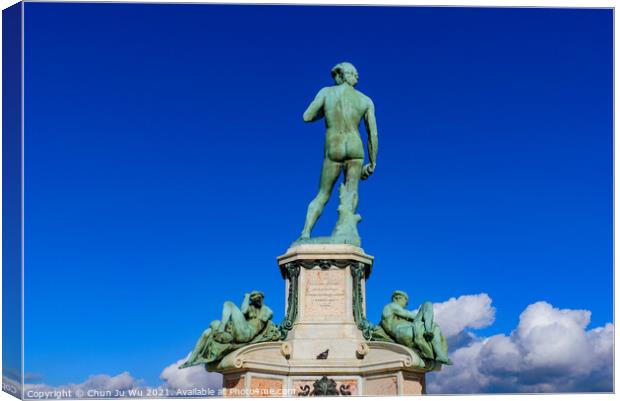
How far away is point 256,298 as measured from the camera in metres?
22.6

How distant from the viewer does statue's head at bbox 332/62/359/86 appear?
23.9 meters

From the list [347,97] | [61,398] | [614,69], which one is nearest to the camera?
[61,398]

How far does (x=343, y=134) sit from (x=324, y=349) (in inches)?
172

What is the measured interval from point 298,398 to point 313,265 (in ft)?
9.92

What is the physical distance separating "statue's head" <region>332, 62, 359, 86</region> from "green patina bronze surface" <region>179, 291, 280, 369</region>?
4.68 meters

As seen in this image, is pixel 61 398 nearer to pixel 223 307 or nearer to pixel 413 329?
pixel 223 307

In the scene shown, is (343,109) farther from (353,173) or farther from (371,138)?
(353,173)

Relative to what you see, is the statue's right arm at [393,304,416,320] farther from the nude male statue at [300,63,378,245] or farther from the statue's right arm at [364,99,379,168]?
the statue's right arm at [364,99,379,168]

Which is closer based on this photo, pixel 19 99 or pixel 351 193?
pixel 19 99

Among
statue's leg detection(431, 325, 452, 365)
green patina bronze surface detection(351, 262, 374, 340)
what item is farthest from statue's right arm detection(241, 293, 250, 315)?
statue's leg detection(431, 325, 452, 365)

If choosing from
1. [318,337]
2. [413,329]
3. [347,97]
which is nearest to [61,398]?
[318,337]

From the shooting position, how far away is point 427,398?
2019 cm

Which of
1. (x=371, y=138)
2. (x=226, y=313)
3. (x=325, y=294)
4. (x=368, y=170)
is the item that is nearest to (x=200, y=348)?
(x=226, y=313)

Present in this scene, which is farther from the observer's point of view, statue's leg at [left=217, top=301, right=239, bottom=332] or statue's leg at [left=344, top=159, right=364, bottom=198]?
statue's leg at [left=344, top=159, right=364, bottom=198]
